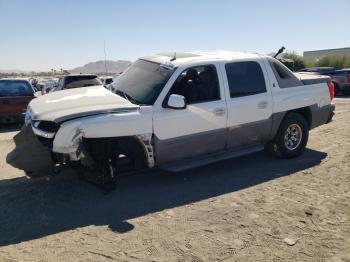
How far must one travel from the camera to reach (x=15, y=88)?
12289 mm

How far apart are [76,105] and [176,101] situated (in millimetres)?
1412

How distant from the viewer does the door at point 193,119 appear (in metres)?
5.60

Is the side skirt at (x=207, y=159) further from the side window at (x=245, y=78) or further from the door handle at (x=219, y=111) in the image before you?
the side window at (x=245, y=78)

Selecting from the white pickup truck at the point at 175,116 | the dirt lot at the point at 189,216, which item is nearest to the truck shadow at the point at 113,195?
the dirt lot at the point at 189,216

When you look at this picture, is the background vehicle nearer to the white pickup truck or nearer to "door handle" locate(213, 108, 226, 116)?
the white pickup truck

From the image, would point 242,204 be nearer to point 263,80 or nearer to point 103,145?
point 103,145

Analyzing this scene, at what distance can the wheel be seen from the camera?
23.1 ft

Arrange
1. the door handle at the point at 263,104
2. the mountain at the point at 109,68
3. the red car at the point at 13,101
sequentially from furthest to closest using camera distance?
the mountain at the point at 109,68 → the red car at the point at 13,101 → the door handle at the point at 263,104

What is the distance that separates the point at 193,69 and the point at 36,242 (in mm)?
3440

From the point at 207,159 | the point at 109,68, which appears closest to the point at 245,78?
the point at 207,159

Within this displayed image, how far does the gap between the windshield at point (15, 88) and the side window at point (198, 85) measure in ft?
25.5

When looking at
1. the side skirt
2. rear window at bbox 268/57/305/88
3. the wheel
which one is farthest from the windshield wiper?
the wheel

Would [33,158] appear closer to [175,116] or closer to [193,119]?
[175,116]

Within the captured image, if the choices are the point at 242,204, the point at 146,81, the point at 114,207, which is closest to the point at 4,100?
the point at 146,81
